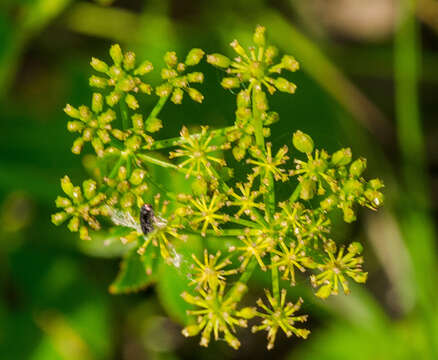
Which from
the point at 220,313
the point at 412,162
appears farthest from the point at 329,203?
the point at 412,162

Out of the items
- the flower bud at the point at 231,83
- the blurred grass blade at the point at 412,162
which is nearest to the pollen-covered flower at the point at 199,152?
the flower bud at the point at 231,83

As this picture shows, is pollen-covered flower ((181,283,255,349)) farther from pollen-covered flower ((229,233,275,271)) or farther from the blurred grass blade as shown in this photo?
the blurred grass blade

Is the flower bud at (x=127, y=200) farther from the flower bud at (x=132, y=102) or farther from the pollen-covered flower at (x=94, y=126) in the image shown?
the flower bud at (x=132, y=102)

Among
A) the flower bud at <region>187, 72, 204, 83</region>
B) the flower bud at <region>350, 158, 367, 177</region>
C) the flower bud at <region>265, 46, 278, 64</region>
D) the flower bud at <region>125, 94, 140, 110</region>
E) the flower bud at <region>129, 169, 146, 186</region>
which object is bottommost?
the flower bud at <region>129, 169, 146, 186</region>

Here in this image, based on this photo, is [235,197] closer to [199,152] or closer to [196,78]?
[199,152]

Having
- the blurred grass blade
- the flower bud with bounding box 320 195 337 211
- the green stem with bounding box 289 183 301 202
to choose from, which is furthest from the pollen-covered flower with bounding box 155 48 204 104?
the blurred grass blade

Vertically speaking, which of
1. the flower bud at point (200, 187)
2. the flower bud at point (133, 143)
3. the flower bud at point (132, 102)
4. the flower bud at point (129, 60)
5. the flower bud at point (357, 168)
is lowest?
the flower bud at point (200, 187)

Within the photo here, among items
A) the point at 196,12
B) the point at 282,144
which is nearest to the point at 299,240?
the point at 282,144
